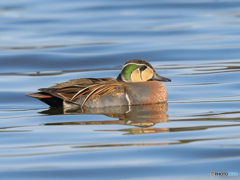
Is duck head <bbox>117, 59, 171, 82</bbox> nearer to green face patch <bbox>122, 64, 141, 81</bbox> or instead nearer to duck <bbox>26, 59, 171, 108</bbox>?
green face patch <bbox>122, 64, 141, 81</bbox>

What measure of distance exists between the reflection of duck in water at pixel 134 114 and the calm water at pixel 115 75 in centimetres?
2

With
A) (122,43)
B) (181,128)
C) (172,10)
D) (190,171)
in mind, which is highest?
(172,10)

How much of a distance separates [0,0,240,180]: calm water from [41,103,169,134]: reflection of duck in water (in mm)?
16

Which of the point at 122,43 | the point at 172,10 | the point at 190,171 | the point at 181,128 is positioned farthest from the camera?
the point at 172,10

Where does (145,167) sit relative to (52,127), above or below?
below

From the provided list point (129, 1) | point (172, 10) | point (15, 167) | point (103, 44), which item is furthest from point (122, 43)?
point (15, 167)

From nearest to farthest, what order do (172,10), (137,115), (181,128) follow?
(181,128)
(137,115)
(172,10)

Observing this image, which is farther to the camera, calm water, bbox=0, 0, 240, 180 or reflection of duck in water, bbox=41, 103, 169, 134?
reflection of duck in water, bbox=41, 103, 169, 134

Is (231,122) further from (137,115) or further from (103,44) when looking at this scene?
(103,44)

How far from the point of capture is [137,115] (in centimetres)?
816

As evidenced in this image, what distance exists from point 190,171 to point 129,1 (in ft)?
65.1

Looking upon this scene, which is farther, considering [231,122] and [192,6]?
[192,6]

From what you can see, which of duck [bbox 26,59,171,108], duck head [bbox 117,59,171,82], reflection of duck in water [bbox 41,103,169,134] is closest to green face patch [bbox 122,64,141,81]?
duck head [bbox 117,59,171,82]

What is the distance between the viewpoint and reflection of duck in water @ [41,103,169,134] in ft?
23.7
